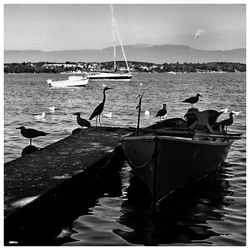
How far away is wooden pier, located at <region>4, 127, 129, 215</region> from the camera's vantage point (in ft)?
28.9

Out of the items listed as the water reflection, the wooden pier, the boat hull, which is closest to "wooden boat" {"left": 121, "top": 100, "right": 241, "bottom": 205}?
the boat hull

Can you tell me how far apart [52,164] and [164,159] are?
2.82m

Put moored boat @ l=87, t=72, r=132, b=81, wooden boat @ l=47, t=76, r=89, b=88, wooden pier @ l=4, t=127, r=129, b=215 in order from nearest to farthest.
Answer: wooden pier @ l=4, t=127, r=129, b=215
wooden boat @ l=47, t=76, r=89, b=88
moored boat @ l=87, t=72, r=132, b=81

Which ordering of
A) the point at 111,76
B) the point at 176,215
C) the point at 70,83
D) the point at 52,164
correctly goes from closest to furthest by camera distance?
1. the point at 176,215
2. the point at 52,164
3. the point at 70,83
4. the point at 111,76

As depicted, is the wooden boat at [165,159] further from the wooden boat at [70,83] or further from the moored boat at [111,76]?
the moored boat at [111,76]

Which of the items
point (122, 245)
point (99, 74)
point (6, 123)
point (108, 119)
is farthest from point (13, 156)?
point (99, 74)

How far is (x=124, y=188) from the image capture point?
12.4m

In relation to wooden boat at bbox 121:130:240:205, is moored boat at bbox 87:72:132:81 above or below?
above

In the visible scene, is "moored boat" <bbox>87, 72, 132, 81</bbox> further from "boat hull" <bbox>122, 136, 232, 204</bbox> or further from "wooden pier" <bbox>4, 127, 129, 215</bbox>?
"boat hull" <bbox>122, 136, 232, 204</bbox>

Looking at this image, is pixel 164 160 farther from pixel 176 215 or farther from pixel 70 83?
pixel 70 83

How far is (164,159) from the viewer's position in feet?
32.4

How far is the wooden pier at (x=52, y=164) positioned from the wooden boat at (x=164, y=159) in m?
1.43

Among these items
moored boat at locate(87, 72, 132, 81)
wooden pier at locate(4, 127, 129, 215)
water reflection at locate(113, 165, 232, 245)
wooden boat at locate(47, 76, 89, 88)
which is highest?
moored boat at locate(87, 72, 132, 81)

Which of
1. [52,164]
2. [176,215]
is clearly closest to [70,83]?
[52,164]
